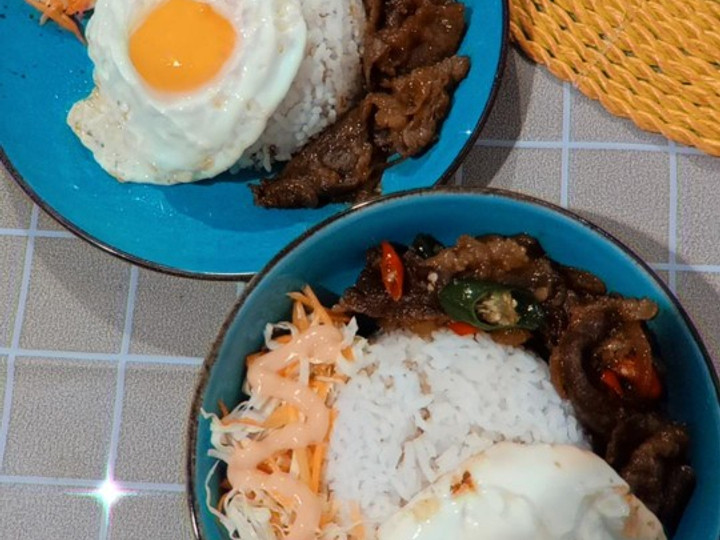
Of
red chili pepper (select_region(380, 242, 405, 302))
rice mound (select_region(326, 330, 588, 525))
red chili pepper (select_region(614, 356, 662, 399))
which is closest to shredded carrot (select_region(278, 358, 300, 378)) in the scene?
rice mound (select_region(326, 330, 588, 525))

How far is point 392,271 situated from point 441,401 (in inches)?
10.9

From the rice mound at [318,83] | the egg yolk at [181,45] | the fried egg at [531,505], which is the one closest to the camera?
the fried egg at [531,505]

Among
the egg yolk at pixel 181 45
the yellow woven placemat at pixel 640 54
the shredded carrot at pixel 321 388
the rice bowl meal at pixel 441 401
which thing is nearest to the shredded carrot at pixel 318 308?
the rice bowl meal at pixel 441 401

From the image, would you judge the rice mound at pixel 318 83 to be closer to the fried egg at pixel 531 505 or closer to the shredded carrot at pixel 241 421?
the shredded carrot at pixel 241 421

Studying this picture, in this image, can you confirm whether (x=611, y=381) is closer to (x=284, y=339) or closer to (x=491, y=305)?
(x=491, y=305)

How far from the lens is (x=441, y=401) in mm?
1757

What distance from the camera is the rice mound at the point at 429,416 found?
67.2 inches

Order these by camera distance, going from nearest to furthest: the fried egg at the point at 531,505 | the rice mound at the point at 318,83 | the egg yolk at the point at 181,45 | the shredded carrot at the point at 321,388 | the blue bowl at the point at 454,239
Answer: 1. the fried egg at the point at 531,505
2. the blue bowl at the point at 454,239
3. the shredded carrot at the point at 321,388
4. the egg yolk at the point at 181,45
5. the rice mound at the point at 318,83

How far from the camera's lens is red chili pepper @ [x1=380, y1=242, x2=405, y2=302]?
1785 millimetres

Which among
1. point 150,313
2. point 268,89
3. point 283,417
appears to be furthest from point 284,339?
point 268,89

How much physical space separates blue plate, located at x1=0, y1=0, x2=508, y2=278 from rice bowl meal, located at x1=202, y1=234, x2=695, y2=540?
0.24m

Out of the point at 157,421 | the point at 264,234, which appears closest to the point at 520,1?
the point at 264,234

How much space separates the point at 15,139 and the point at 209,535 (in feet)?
3.35

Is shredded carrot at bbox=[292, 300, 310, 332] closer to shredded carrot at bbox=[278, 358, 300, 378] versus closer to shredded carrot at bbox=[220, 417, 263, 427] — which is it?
shredded carrot at bbox=[278, 358, 300, 378]
